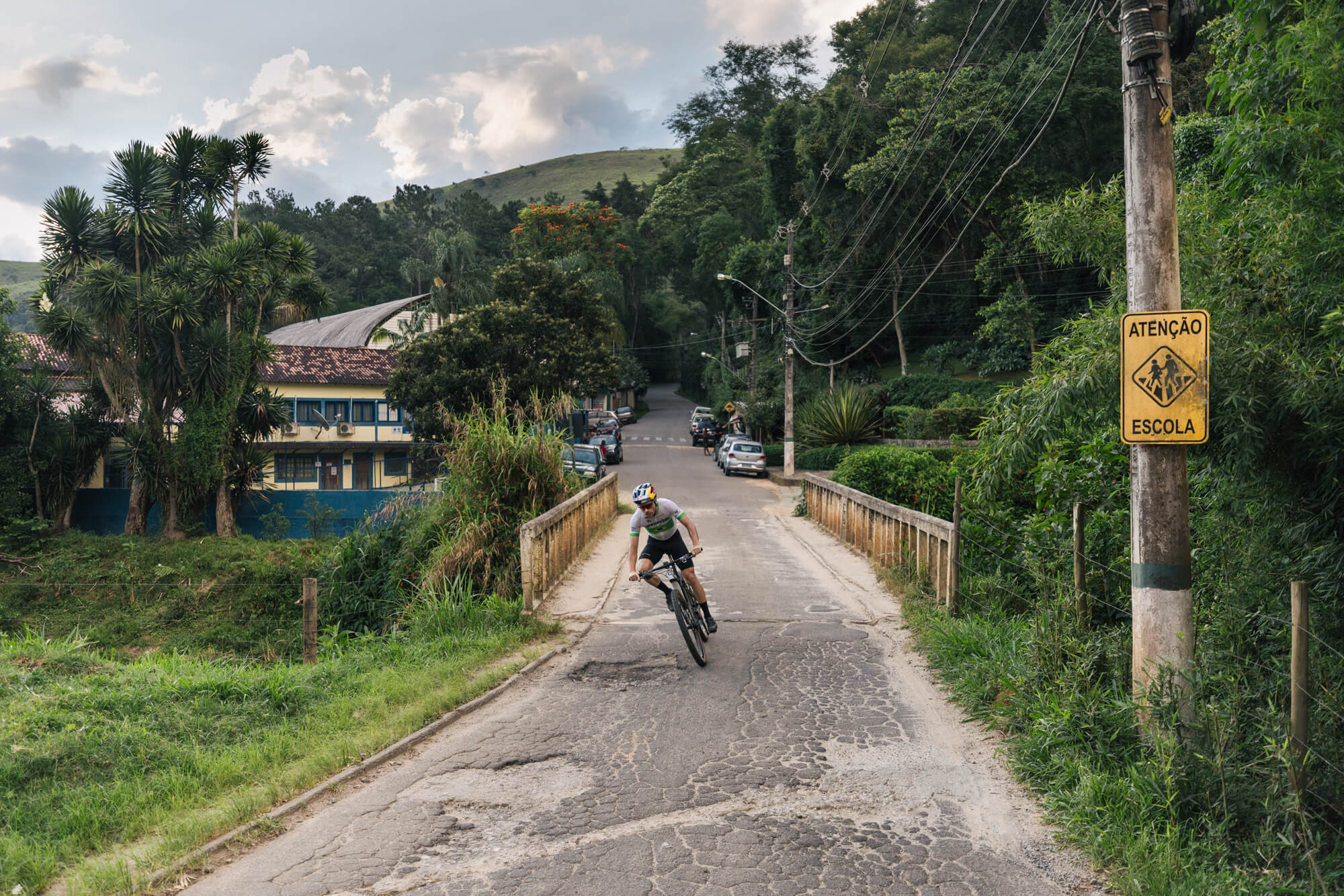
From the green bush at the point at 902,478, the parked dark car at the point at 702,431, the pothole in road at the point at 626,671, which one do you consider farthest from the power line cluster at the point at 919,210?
the pothole in road at the point at 626,671

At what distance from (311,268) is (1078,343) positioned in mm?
31434

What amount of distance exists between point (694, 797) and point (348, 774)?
2339 mm

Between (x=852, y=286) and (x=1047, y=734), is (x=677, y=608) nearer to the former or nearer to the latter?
(x=1047, y=734)

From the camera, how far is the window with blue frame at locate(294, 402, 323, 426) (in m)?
41.1

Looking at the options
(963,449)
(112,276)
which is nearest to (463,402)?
(112,276)

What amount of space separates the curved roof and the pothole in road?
44.8 meters

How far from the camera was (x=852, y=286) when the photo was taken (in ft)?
158

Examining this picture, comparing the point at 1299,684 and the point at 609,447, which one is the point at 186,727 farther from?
the point at 609,447

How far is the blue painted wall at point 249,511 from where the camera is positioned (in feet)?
109

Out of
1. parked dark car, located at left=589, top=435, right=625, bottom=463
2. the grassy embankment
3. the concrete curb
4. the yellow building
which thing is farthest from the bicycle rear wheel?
the yellow building

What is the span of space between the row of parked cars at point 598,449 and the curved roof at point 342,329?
43.9 feet

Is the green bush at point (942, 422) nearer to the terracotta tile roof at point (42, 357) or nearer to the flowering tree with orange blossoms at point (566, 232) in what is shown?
the terracotta tile roof at point (42, 357)

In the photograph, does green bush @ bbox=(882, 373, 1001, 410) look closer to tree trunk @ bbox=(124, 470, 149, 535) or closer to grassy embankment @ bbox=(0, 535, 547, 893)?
tree trunk @ bbox=(124, 470, 149, 535)

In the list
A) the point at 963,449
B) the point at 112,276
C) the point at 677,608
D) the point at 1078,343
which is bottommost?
the point at 677,608
